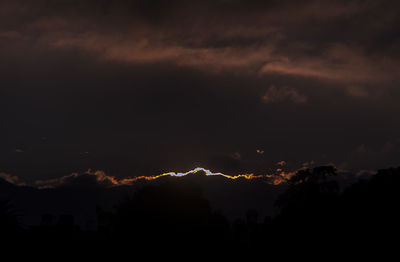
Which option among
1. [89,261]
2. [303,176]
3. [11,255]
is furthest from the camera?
[303,176]

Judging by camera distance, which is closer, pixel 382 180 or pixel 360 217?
pixel 360 217

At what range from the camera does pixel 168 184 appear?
102 m

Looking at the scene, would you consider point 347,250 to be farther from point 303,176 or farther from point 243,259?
point 303,176

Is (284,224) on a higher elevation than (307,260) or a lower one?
higher

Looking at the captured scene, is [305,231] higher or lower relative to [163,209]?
lower

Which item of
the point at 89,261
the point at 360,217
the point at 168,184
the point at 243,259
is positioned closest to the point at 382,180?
the point at 360,217

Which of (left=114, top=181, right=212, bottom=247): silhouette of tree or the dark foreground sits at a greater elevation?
(left=114, top=181, right=212, bottom=247): silhouette of tree

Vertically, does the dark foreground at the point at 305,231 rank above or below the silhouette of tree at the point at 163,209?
below

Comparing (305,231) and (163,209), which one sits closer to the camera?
(305,231)

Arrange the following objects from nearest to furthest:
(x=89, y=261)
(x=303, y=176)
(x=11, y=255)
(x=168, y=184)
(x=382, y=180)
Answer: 1. (x=11, y=255)
2. (x=89, y=261)
3. (x=382, y=180)
4. (x=303, y=176)
5. (x=168, y=184)

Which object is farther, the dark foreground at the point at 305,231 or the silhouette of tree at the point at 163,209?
the silhouette of tree at the point at 163,209

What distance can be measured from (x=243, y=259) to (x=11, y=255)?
823 inches

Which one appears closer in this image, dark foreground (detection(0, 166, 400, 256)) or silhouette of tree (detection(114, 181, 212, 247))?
dark foreground (detection(0, 166, 400, 256))

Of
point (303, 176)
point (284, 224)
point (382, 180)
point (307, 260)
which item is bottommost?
point (307, 260)
